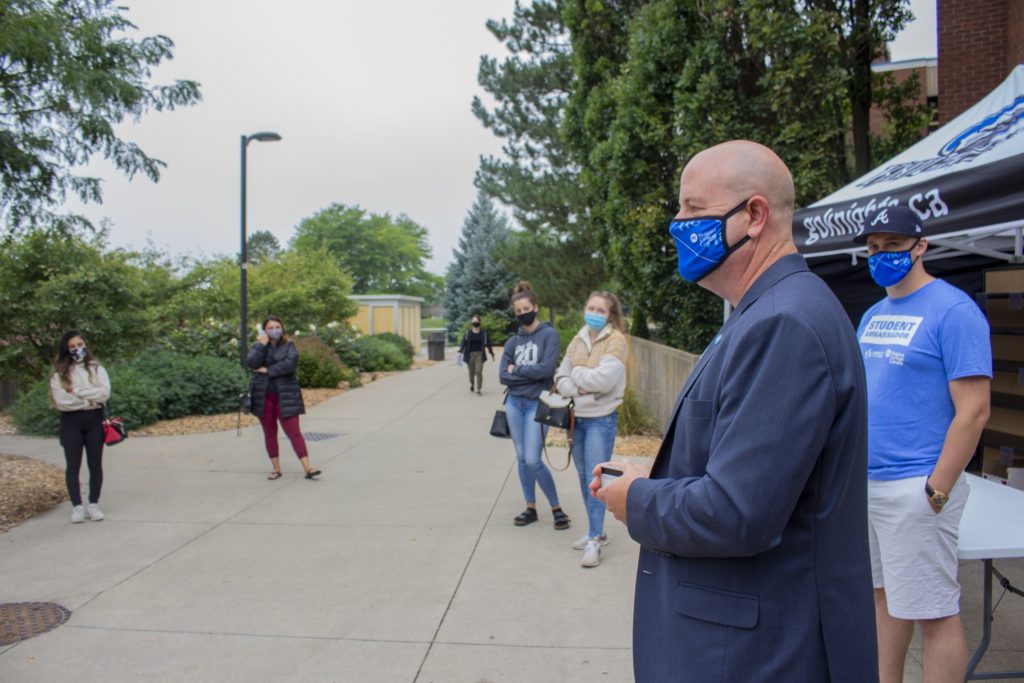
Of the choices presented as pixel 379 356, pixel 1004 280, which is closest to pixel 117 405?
pixel 1004 280

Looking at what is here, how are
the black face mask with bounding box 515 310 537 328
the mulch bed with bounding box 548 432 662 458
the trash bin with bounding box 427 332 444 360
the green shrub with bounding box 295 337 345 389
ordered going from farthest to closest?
the trash bin with bounding box 427 332 444 360, the green shrub with bounding box 295 337 345 389, the mulch bed with bounding box 548 432 662 458, the black face mask with bounding box 515 310 537 328

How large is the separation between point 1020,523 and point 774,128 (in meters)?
8.04

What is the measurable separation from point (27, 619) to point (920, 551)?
481 centimetres

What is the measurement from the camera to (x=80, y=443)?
268 inches

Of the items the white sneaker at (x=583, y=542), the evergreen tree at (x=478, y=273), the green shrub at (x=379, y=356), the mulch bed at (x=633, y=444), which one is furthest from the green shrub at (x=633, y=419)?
the evergreen tree at (x=478, y=273)

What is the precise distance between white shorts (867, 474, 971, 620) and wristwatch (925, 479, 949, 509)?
22mm

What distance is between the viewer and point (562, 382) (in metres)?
5.66

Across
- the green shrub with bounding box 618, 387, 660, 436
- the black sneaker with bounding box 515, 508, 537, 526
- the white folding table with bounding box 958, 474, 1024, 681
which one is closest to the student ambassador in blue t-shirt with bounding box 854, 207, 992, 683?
the white folding table with bounding box 958, 474, 1024, 681

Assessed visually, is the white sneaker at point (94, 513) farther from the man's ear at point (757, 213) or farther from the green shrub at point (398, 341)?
the green shrub at point (398, 341)

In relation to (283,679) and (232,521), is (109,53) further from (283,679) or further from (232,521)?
(283,679)

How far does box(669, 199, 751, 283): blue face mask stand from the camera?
176cm

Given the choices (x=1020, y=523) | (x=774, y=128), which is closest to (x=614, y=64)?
(x=774, y=128)

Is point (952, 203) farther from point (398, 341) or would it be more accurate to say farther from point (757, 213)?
point (398, 341)

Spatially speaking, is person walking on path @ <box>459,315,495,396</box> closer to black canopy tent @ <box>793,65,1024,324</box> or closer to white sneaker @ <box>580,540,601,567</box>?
black canopy tent @ <box>793,65,1024,324</box>
